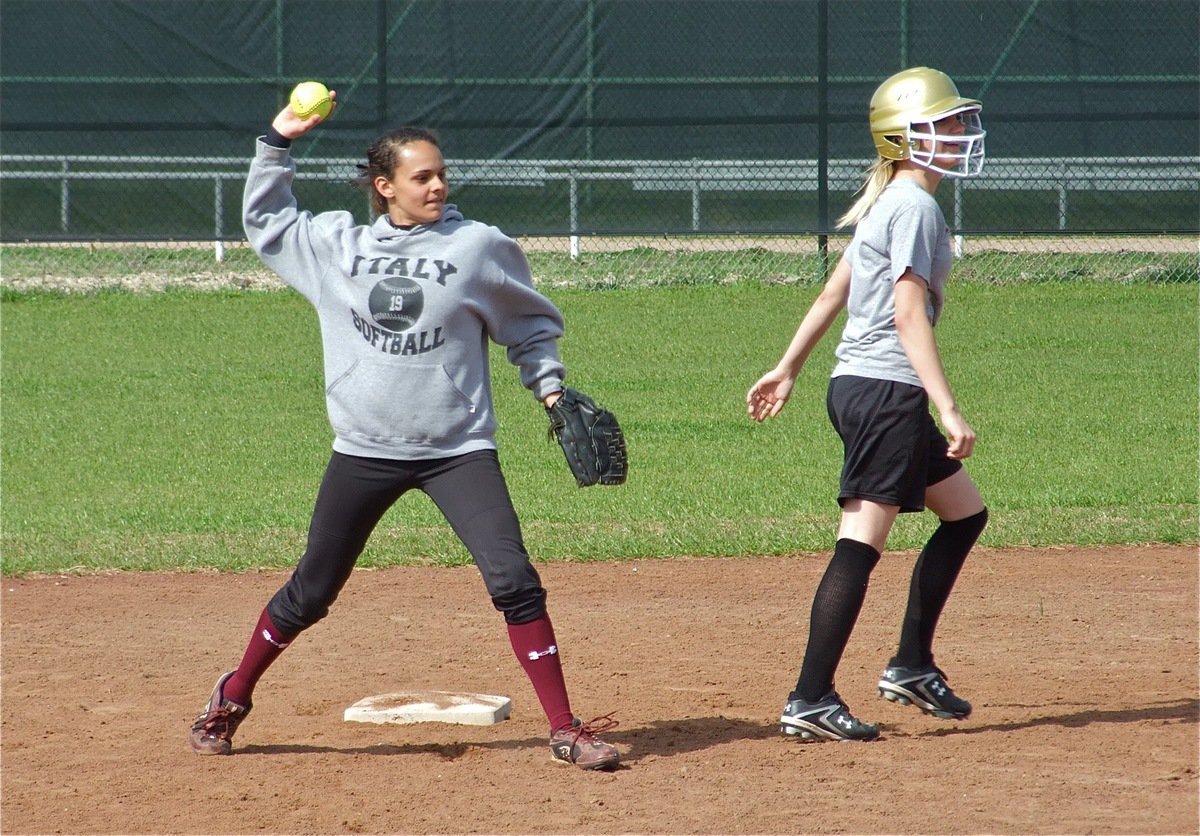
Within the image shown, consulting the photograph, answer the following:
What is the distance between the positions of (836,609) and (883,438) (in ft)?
1.63

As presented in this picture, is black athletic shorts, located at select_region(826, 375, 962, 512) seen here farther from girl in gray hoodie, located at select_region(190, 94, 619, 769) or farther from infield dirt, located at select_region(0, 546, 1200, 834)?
girl in gray hoodie, located at select_region(190, 94, 619, 769)

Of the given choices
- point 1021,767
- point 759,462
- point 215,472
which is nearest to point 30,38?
point 215,472

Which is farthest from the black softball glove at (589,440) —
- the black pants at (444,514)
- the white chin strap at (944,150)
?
the white chin strap at (944,150)

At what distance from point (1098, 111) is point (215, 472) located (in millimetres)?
9675

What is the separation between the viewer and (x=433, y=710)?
4707 millimetres

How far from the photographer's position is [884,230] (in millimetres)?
4098

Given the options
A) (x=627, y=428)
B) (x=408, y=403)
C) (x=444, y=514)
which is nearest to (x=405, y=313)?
(x=408, y=403)

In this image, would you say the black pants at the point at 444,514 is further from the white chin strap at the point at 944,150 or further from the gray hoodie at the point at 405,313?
the white chin strap at the point at 944,150

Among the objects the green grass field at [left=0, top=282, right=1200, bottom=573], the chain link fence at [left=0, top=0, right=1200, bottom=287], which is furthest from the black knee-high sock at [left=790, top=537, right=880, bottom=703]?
the chain link fence at [left=0, top=0, right=1200, bottom=287]

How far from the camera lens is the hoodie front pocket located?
4070 mm

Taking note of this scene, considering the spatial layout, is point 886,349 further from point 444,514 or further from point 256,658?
point 256,658

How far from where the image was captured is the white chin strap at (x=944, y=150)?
420cm

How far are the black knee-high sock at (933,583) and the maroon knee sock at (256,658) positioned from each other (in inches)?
73.1

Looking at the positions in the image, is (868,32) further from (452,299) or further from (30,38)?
(452,299)
